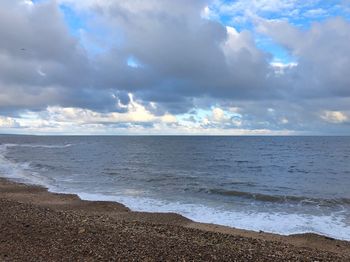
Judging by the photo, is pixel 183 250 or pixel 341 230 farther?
pixel 341 230

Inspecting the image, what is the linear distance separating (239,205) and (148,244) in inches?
475

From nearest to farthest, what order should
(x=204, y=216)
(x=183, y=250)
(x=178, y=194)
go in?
(x=183, y=250) → (x=204, y=216) → (x=178, y=194)

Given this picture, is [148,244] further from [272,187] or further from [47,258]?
[272,187]

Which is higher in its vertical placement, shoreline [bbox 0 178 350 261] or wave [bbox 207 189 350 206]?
shoreline [bbox 0 178 350 261]

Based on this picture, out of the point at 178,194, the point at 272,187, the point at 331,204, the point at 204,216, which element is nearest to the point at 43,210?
the point at 204,216

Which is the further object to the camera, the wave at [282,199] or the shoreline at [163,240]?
the wave at [282,199]

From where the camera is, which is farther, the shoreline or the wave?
the wave

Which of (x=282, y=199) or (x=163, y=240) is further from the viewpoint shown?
(x=282, y=199)

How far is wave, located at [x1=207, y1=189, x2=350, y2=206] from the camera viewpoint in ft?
76.6

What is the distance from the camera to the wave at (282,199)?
2336 cm

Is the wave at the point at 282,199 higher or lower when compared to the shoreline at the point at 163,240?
lower

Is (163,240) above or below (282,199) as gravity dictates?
above

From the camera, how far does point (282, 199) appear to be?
81.0 feet

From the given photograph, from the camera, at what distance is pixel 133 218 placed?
57.0ft
